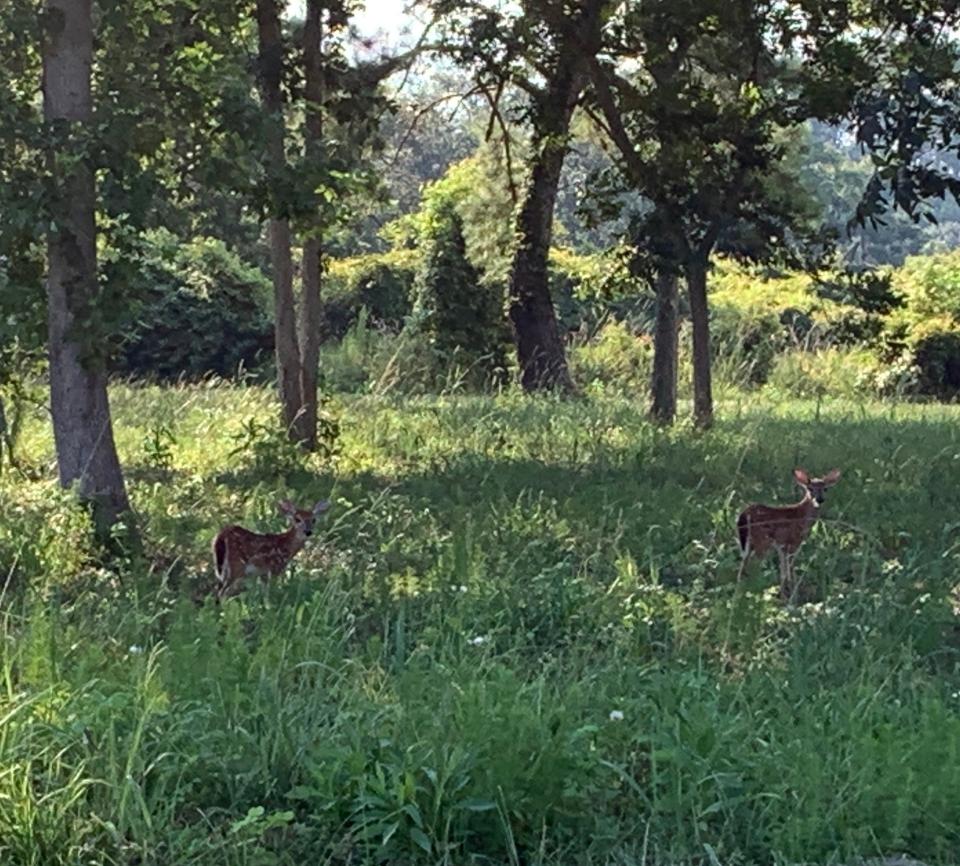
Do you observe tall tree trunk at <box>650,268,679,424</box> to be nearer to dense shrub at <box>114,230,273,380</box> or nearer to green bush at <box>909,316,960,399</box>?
green bush at <box>909,316,960,399</box>

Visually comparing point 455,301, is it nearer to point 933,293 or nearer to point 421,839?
point 933,293

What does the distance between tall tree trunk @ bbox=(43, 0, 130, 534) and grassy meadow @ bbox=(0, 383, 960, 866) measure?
1.05ft

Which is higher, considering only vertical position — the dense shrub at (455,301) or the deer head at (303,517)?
the dense shrub at (455,301)

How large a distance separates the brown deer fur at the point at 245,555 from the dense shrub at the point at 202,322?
1855cm

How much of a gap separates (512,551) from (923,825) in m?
3.76

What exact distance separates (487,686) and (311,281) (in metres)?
8.29

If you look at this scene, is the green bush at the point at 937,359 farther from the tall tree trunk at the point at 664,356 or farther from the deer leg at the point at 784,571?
the deer leg at the point at 784,571

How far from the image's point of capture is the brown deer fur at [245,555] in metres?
7.08

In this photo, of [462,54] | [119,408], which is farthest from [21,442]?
[462,54]

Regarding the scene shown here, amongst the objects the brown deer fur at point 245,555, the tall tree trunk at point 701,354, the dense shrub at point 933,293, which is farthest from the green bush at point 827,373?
the brown deer fur at point 245,555

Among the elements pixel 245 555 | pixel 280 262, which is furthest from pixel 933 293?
pixel 245 555

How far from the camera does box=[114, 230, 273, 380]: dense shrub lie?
1024 inches

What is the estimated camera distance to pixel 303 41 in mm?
12125

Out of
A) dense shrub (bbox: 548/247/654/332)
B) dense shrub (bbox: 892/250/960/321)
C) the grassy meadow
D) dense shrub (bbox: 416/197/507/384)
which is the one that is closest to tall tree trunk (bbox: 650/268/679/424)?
the grassy meadow
